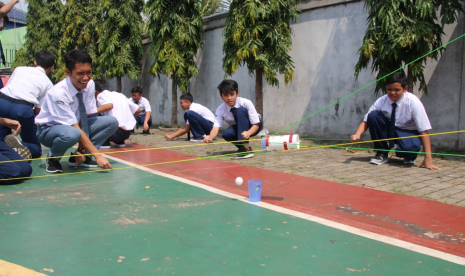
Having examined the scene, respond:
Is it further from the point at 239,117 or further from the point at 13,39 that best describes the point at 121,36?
the point at 13,39

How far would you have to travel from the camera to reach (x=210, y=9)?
59.6 feet

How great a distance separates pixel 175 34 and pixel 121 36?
11.5 feet

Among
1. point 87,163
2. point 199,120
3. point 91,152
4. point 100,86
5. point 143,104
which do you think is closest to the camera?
point 91,152

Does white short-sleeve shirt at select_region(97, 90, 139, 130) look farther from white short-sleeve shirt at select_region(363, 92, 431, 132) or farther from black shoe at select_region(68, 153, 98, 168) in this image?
white short-sleeve shirt at select_region(363, 92, 431, 132)

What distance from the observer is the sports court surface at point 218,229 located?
7.34 ft

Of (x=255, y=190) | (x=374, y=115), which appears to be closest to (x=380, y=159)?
(x=374, y=115)

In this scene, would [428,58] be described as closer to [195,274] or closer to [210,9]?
[195,274]

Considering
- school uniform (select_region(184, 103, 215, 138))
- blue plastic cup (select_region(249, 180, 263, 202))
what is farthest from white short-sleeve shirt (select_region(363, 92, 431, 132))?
school uniform (select_region(184, 103, 215, 138))

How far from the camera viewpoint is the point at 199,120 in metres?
7.85

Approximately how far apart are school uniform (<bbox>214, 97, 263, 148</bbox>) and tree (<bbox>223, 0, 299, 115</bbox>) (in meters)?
2.21

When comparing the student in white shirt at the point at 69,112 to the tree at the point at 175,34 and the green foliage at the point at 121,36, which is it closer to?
the tree at the point at 175,34

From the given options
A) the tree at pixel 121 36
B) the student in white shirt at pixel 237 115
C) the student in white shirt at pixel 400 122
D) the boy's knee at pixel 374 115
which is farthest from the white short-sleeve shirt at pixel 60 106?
the tree at pixel 121 36

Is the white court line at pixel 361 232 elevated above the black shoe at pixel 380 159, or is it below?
below

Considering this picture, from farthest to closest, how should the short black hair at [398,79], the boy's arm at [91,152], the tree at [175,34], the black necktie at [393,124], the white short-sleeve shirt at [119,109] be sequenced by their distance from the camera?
the tree at [175,34], the white short-sleeve shirt at [119,109], the black necktie at [393,124], the short black hair at [398,79], the boy's arm at [91,152]
